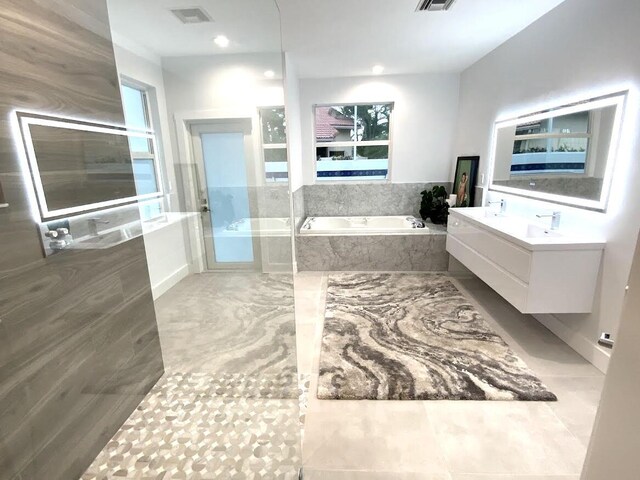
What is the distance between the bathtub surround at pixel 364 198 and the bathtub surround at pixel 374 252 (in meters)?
0.91

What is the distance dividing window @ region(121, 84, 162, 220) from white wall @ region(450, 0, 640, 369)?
286cm

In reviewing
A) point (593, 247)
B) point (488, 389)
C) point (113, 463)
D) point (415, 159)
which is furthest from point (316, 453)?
point (415, 159)

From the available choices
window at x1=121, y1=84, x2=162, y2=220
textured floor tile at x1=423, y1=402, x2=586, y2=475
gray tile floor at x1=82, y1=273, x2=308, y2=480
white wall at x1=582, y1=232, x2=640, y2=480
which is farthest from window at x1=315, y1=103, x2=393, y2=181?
white wall at x1=582, y1=232, x2=640, y2=480

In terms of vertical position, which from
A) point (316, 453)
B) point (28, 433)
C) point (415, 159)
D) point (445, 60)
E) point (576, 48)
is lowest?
point (316, 453)

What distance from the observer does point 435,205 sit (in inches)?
171

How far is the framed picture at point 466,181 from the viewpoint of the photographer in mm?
3918

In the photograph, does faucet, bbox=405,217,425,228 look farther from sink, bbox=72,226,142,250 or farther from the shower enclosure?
sink, bbox=72,226,142,250

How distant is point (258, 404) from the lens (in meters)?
1.89

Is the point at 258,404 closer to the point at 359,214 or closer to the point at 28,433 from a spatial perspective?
the point at 28,433

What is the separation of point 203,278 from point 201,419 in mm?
1083

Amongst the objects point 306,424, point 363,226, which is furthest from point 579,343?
point 363,226

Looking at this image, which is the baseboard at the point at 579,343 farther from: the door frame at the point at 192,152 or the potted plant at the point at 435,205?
the door frame at the point at 192,152

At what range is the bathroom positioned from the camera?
4.05 feet

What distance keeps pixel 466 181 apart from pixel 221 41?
317cm
